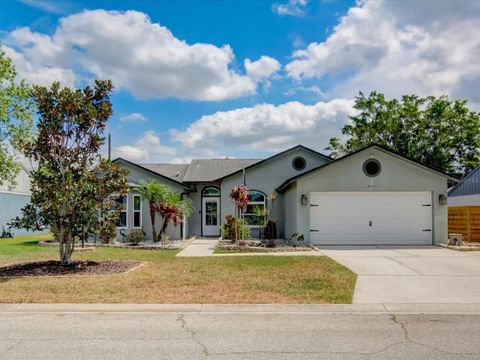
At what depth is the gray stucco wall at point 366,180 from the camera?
1816 cm

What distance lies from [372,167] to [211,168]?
10.3m

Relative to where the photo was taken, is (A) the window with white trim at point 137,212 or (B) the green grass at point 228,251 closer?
(B) the green grass at point 228,251

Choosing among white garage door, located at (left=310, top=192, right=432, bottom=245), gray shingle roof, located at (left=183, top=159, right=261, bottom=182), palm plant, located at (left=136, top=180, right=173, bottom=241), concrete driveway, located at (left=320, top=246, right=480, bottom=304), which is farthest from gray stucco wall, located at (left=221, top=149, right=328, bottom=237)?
concrete driveway, located at (left=320, top=246, right=480, bottom=304)

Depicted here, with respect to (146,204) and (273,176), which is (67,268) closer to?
(146,204)

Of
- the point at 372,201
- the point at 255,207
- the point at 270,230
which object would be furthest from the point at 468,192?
the point at 255,207

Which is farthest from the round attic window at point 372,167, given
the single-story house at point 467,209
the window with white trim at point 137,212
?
the window with white trim at point 137,212

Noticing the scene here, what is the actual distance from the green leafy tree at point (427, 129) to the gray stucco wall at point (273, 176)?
497 inches

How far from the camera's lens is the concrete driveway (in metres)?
7.98

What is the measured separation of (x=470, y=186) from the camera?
24.8 m

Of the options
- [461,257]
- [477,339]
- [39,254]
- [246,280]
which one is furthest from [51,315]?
[461,257]

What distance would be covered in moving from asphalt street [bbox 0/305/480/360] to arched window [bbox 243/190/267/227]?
1500 cm

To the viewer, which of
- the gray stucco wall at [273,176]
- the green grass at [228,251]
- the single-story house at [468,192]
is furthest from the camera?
the single-story house at [468,192]

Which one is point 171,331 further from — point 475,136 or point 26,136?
point 475,136

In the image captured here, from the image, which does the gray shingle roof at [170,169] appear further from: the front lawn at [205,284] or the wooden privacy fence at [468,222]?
the wooden privacy fence at [468,222]
